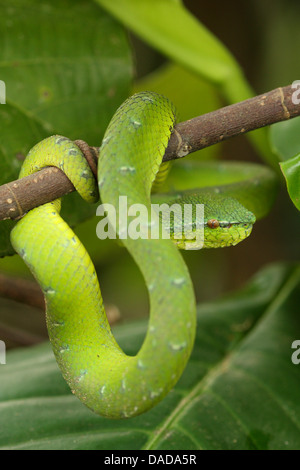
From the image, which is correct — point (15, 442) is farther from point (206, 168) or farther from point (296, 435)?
point (206, 168)

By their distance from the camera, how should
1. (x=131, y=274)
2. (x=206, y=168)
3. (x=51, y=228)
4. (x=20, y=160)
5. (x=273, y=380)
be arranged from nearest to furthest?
(x=51, y=228), (x=20, y=160), (x=273, y=380), (x=206, y=168), (x=131, y=274)

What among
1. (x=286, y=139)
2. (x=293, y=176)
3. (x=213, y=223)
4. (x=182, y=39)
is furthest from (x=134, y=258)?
(x=182, y=39)

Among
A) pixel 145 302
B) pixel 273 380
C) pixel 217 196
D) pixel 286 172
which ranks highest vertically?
pixel 286 172

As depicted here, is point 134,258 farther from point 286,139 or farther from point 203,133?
point 286,139

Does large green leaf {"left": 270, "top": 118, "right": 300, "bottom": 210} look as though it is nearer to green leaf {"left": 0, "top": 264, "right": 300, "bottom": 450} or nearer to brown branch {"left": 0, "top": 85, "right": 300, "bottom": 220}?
brown branch {"left": 0, "top": 85, "right": 300, "bottom": 220}

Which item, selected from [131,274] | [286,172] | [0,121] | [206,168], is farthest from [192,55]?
[131,274]

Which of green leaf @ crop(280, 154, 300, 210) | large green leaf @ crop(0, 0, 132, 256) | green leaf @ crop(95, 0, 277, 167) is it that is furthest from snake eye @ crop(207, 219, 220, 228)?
→ green leaf @ crop(95, 0, 277, 167)

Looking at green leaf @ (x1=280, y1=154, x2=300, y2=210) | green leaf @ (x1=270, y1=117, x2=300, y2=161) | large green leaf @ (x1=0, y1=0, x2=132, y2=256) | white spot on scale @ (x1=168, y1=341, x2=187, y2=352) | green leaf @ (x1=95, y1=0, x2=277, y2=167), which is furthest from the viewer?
green leaf @ (x1=95, y1=0, x2=277, y2=167)

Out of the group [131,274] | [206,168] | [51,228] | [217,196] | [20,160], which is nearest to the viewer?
[51,228]
